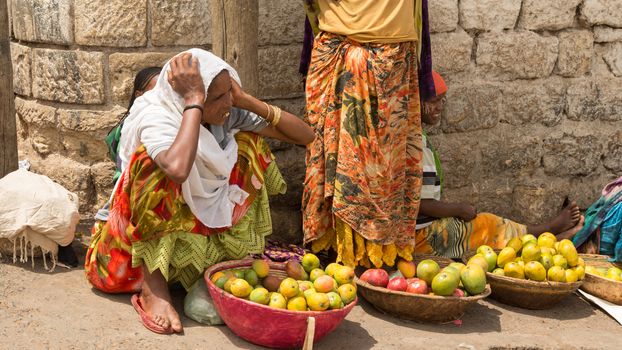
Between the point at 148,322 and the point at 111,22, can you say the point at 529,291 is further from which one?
the point at 111,22

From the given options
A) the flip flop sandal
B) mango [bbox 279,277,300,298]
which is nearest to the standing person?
mango [bbox 279,277,300,298]

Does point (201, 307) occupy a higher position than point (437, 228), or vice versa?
point (437, 228)

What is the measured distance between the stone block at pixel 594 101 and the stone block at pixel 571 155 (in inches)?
6.2

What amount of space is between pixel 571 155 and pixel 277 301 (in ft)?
9.53

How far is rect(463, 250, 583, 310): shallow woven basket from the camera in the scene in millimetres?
4465

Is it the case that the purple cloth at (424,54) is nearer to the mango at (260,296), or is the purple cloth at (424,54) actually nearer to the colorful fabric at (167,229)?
the colorful fabric at (167,229)

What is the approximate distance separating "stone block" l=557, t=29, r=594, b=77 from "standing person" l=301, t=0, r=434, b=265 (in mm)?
1395

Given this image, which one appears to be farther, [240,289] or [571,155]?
[571,155]

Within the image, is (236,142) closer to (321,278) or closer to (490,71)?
(321,278)

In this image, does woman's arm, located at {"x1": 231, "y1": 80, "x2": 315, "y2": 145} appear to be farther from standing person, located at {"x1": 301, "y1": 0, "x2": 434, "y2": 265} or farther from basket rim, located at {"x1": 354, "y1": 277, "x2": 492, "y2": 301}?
basket rim, located at {"x1": 354, "y1": 277, "x2": 492, "y2": 301}

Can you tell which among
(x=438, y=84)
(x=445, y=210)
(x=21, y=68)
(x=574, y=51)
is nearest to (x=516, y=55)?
(x=574, y=51)

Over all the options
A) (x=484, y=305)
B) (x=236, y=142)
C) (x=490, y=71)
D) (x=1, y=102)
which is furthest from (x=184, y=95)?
(x=490, y=71)

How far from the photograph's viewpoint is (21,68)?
200 inches

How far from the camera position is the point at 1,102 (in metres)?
4.84
